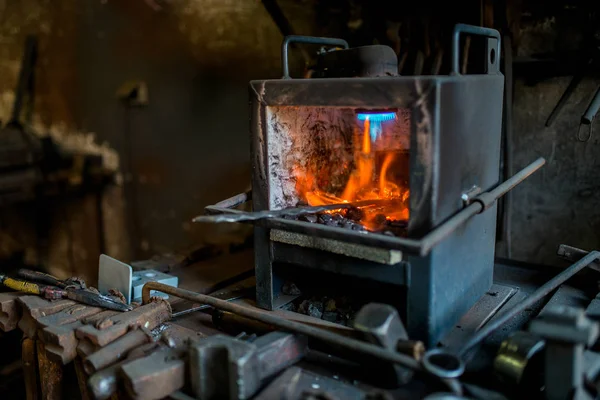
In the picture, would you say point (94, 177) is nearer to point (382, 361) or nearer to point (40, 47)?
point (40, 47)

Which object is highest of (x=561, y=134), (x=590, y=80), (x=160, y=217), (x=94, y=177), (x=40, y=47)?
(x=40, y=47)

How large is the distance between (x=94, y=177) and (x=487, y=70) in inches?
165

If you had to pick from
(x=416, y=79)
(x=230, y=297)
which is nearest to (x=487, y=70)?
(x=416, y=79)

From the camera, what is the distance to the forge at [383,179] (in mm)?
2369

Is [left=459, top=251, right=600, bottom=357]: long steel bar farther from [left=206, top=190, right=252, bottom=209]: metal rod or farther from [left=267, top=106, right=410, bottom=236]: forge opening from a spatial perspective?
[left=206, top=190, right=252, bottom=209]: metal rod

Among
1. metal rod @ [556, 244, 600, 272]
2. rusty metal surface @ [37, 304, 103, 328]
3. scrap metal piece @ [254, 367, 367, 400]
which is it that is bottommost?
scrap metal piece @ [254, 367, 367, 400]

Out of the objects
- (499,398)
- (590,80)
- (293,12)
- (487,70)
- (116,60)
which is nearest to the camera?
(499,398)

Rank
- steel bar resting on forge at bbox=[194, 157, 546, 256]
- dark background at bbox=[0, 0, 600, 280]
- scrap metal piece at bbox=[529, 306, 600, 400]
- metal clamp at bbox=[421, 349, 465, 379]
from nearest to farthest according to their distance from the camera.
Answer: scrap metal piece at bbox=[529, 306, 600, 400] → metal clamp at bbox=[421, 349, 465, 379] → steel bar resting on forge at bbox=[194, 157, 546, 256] → dark background at bbox=[0, 0, 600, 280]

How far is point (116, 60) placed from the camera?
5.61 metres

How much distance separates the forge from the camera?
2369 millimetres

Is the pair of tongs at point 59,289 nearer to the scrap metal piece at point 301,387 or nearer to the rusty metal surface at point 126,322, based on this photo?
the rusty metal surface at point 126,322

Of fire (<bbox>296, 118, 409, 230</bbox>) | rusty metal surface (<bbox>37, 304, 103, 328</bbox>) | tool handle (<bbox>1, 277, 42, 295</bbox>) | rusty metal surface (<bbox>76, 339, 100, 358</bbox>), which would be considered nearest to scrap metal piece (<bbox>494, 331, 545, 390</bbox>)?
fire (<bbox>296, 118, 409, 230</bbox>)

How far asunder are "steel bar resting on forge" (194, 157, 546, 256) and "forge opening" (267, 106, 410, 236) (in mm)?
219

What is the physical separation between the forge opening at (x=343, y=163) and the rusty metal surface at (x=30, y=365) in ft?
4.65
